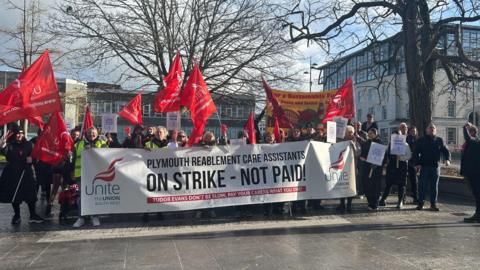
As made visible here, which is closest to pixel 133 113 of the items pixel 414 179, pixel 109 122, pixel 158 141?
pixel 109 122

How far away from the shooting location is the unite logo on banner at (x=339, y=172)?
10.3m

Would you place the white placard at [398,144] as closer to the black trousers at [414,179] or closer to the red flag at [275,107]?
the black trousers at [414,179]

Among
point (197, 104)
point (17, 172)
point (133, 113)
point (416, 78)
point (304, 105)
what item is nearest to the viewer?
point (17, 172)

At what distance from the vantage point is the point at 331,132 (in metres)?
10.3

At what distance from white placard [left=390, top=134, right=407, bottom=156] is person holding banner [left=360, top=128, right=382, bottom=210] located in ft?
1.11

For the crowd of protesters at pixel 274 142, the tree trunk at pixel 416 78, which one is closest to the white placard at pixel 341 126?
the crowd of protesters at pixel 274 142

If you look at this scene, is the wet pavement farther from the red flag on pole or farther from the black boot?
the red flag on pole

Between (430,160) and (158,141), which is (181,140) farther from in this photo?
(430,160)

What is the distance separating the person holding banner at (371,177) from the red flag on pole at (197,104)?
3.49m

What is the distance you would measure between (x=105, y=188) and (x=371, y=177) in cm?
562

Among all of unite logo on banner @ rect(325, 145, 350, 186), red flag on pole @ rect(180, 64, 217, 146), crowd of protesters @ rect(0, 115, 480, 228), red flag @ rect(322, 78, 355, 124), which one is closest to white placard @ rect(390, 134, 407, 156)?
crowd of protesters @ rect(0, 115, 480, 228)

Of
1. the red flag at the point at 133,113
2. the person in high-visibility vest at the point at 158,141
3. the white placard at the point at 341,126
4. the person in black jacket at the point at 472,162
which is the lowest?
the person in black jacket at the point at 472,162

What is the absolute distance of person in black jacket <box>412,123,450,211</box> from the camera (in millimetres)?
10719

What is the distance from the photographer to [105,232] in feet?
27.9
